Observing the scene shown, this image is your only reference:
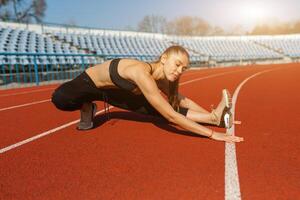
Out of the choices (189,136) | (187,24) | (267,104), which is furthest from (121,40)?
(187,24)

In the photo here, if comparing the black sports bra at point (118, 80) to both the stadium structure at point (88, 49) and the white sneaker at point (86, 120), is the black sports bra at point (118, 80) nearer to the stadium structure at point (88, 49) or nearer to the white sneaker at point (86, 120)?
the white sneaker at point (86, 120)

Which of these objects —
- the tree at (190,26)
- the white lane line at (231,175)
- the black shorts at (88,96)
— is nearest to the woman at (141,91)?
the black shorts at (88,96)

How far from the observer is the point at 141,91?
3.66 meters

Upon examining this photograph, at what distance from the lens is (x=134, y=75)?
3.51 m

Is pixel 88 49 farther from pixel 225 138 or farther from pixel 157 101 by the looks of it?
pixel 225 138

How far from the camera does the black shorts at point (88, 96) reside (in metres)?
4.08

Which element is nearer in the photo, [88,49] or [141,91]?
[141,91]

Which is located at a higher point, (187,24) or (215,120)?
(187,24)

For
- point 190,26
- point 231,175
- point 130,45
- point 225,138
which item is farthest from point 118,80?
point 190,26

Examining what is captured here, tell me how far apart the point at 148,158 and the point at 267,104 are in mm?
3997

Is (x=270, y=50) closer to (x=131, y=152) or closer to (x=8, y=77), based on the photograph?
(x=8, y=77)

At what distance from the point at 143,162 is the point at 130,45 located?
2777cm

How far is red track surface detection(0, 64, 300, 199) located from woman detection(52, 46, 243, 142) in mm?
271

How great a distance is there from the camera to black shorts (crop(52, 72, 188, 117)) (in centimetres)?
408
